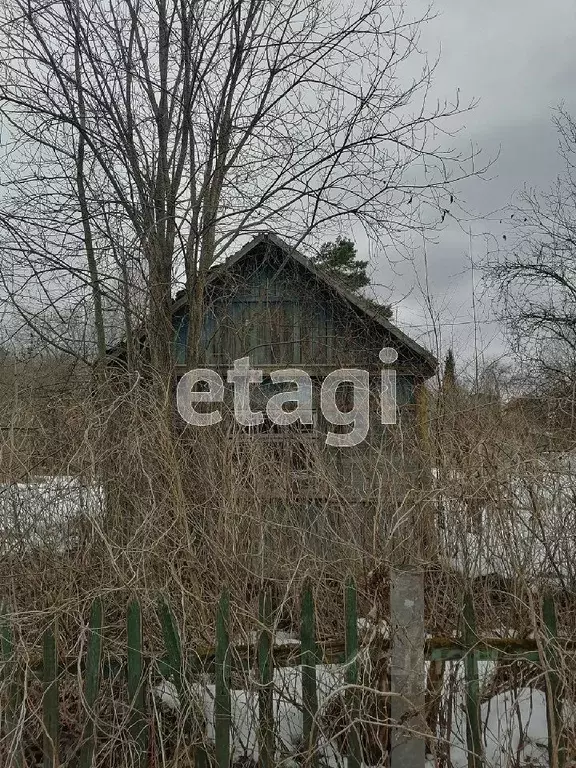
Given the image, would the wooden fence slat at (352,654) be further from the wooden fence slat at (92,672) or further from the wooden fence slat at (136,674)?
the wooden fence slat at (92,672)

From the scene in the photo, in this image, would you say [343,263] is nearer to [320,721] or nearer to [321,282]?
[321,282]

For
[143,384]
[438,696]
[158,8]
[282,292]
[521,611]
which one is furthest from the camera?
[282,292]

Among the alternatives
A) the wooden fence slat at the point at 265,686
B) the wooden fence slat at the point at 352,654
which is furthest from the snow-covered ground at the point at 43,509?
the wooden fence slat at the point at 352,654

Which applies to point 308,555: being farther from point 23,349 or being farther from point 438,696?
A: point 23,349

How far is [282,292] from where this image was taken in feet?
29.3

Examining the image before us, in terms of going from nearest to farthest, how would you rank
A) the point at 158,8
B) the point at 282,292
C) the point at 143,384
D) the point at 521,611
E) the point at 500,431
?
the point at 521,611 < the point at 500,431 < the point at 143,384 < the point at 158,8 < the point at 282,292

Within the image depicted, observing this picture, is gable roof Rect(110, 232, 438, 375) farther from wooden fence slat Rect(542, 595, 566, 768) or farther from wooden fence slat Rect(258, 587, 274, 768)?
wooden fence slat Rect(258, 587, 274, 768)

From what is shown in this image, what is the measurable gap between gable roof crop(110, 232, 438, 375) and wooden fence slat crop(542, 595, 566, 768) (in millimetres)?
3052

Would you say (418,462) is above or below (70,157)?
below

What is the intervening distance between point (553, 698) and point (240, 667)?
1299 millimetres

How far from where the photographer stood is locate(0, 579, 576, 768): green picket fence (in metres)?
2.62

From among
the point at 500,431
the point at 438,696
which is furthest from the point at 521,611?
the point at 500,431

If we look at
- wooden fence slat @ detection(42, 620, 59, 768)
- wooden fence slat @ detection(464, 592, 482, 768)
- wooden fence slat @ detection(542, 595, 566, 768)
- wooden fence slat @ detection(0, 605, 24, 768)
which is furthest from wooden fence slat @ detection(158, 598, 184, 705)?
wooden fence slat @ detection(542, 595, 566, 768)

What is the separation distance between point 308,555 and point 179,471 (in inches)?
41.4
